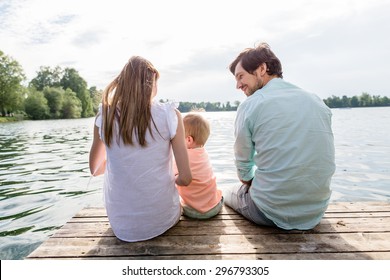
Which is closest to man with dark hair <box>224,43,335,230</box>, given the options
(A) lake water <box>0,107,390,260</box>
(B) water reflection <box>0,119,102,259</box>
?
(A) lake water <box>0,107,390,260</box>

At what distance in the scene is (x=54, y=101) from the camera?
56219 millimetres

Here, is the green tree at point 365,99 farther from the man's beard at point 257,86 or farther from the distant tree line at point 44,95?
the man's beard at point 257,86

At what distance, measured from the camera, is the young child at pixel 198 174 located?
2.91 m

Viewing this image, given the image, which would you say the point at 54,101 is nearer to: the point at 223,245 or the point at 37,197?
the point at 37,197

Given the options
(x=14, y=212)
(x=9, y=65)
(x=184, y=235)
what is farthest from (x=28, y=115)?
(x=184, y=235)

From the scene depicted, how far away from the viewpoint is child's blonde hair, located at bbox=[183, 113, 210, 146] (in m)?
2.90

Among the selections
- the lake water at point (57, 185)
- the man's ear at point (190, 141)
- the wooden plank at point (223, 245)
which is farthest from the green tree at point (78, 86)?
the wooden plank at point (223, 245)

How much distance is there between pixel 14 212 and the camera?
488 cm

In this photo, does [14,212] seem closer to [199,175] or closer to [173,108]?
[199,175]

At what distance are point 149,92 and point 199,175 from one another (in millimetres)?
991

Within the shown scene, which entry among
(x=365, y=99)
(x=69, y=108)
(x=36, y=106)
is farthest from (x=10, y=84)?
(x=365, y=99)

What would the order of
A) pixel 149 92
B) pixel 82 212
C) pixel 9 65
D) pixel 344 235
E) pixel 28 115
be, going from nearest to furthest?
pixel 149 92
pixel 344 235
pixel 82 212
pixel 9 65
pixel 28 115

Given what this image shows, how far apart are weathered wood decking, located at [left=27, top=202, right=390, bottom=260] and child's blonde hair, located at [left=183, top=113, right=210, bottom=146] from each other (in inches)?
30.9

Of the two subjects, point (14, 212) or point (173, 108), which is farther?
point (14, 212)
